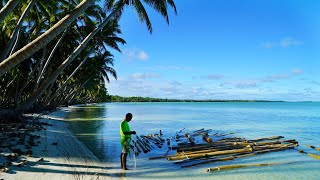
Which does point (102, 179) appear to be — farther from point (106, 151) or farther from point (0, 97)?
point (0, 97)

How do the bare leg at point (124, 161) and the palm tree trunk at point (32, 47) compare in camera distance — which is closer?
the palm tree trunk at point (32, 47)

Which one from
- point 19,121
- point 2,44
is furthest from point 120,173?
point 2,44

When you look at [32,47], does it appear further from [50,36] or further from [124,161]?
[124,161]

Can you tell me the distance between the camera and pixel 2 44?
926 inches

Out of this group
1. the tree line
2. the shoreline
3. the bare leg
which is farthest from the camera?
the tree line

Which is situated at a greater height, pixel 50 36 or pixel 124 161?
pixel 50 36

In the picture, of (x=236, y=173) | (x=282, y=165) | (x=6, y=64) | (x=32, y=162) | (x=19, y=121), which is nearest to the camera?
(x=6, y=64)

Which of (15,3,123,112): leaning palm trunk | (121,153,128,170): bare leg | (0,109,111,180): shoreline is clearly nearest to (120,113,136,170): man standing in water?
(121,153,128,170): bare leg

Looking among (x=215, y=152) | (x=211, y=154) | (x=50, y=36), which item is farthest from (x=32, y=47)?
(x=215, y=152)

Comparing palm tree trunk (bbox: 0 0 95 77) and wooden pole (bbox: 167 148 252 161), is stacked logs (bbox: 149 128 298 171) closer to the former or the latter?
wooden pole (bbox: 167 148 252 161)

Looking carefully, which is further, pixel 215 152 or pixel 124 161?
pixel 215 152

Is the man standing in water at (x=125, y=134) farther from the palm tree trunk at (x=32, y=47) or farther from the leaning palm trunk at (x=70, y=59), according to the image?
the leaning palm trunk at (x=70, y=59)

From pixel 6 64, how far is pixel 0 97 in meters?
25.9

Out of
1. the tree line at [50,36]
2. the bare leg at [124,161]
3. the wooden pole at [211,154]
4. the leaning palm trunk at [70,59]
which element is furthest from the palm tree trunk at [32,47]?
the leaning palm trunk at [70,59]
